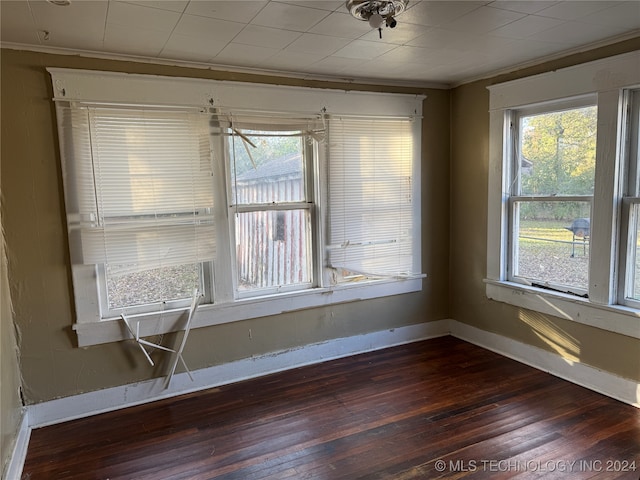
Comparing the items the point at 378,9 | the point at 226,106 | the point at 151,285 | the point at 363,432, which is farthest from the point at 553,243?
the point at 151,285

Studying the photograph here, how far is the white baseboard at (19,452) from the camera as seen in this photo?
2.24m

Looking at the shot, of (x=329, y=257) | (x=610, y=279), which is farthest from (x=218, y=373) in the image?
(x=610, y=279)

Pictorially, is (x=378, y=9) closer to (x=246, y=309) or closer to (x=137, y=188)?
(x=137, y=188)

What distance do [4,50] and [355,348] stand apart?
3252 millimetres

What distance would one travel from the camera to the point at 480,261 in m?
3.90

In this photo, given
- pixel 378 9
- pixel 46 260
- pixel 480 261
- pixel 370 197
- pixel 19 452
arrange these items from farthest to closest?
pixel 480 261 < pixel 370 197 < pixel 46 260 < pixel 19 452 < pixel 378 9

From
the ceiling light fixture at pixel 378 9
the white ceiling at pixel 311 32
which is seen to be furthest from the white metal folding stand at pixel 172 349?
the ceiling light fixture at pixel 378 9

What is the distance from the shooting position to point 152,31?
7.84 feet

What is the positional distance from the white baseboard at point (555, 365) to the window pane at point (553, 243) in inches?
21.8

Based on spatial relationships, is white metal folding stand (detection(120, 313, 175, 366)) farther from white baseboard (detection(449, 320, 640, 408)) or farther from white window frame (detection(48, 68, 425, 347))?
white baseboard (detection(449, 320, 640, 408))

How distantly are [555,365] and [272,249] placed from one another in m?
2.33

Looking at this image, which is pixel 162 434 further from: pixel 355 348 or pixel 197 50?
pixel 197 50

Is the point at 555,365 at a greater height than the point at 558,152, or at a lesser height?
lesser

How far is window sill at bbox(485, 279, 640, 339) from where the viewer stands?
2830 mm
